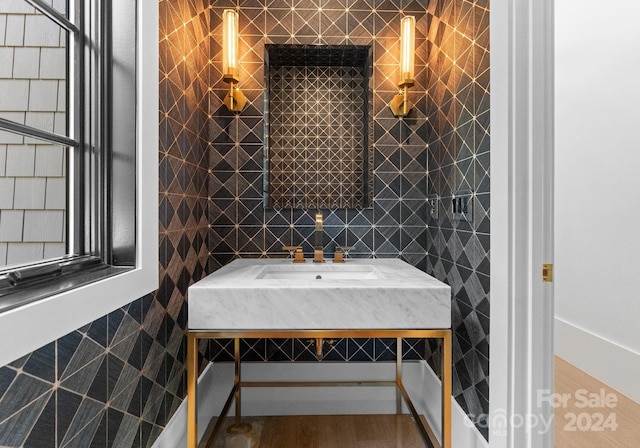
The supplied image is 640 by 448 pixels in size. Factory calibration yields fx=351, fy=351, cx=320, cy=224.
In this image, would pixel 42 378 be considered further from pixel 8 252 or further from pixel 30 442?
pixel 8 252

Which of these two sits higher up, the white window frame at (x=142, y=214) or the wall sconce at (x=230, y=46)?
the wall sconce at (x=230, y=46)

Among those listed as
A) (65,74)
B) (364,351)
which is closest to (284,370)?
(364,351)

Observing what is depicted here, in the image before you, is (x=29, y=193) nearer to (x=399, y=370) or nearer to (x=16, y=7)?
(x=16, y=7)

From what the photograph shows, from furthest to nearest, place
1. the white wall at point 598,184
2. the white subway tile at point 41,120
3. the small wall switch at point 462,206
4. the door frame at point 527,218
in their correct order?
1. the white wall at point 598,184
2. the small wall switch at point 462,206
3. the door frame at point 527,218
4. the white subway tile at point 41,120

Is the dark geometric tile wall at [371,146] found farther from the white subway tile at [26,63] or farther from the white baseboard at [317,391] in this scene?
the white subway tile at [26,63]

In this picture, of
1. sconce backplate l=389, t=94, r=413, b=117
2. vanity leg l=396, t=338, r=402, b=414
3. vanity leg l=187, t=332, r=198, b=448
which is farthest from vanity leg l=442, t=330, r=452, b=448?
sconce backplate l=389, t=94, r=413, b=117

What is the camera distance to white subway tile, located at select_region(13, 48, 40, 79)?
773 millimetres

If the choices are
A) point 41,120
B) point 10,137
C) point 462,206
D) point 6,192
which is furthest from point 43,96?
point 462,206

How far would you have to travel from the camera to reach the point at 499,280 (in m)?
1.15

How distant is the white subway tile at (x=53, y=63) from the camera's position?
0.87m

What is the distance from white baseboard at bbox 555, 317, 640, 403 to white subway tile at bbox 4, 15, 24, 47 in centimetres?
281

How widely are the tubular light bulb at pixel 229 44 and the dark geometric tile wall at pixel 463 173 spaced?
975 millimetres

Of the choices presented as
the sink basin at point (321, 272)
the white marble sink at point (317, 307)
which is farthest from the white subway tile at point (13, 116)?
the sink basin at point (321, 272)

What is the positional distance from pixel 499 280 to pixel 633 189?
4.75 feet
